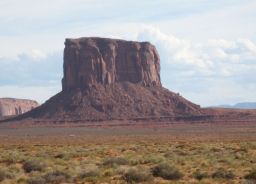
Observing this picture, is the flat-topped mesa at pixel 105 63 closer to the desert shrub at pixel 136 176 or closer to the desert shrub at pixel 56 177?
the desert shrub at pixel 56 177

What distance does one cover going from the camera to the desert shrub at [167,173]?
21783 mm

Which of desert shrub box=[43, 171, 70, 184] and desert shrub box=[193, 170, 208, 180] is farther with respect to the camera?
desert shrub box=[193, 170, 208, 180]

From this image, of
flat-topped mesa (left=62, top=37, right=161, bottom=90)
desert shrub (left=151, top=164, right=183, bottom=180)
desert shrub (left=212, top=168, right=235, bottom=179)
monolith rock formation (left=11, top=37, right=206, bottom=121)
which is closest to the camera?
desert shrub (left=212, top=168, right=235, bottom=179)

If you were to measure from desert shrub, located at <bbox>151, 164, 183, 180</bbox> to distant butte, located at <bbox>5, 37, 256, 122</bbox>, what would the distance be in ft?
352

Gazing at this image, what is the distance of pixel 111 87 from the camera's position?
145250 millimetres

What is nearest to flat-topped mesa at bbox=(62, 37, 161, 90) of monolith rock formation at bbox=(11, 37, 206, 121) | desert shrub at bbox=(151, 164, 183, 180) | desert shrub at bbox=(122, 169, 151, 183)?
monolith rock formation at bbox=(11, 37, 206, 121)

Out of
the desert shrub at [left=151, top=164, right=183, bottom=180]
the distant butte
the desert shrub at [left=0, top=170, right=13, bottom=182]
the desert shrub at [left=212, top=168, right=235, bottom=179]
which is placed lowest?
the desert shrub at [left=212, top=168, right=235, bottom=179]

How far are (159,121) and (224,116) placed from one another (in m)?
16.0

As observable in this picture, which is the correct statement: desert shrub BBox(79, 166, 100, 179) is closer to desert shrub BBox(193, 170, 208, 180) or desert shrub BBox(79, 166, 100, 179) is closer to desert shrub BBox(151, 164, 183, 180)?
desert shrub BBox(151, 164, 183, 180)

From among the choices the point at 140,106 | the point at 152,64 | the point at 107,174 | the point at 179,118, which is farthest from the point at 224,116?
the point at 107,174

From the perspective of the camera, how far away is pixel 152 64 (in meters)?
156

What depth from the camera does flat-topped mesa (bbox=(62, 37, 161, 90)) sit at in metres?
146

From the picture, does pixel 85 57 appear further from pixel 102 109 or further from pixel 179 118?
pixel 179 118

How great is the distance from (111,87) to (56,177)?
125 m
